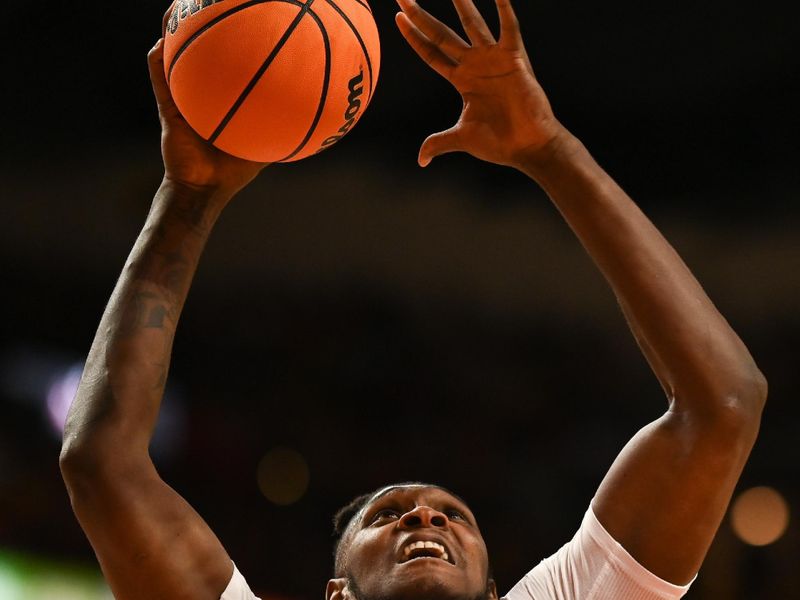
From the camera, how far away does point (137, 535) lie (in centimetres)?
252

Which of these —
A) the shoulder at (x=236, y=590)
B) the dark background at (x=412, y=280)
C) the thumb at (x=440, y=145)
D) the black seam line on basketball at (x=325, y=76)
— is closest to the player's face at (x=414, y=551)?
the shoulder at (x=236, y=590)

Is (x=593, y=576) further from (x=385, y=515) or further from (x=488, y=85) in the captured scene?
(x=488, y=85)

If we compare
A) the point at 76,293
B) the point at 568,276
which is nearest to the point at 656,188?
the point at 568,276

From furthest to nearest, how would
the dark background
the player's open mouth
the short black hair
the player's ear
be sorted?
the dark background → the short black hair → the player's ear → the player's open mouth

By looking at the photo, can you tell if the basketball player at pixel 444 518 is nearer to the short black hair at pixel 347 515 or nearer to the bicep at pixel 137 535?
the bicep at pixel 137 535

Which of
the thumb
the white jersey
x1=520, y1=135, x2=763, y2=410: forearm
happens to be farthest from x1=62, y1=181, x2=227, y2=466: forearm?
x1=520, y1=135, x2=763, y2=410: forearm

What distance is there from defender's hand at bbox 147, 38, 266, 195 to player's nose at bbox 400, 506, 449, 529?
1.09 meters

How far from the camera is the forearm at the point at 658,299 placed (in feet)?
8.38

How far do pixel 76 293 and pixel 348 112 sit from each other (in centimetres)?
616

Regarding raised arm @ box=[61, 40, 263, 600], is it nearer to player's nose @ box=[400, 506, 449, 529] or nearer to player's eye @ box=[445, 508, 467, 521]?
player's nose @ box=[400, 506, 449, 529]

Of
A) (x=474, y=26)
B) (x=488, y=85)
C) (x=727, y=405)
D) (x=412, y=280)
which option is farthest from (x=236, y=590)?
(x=412, y=280)

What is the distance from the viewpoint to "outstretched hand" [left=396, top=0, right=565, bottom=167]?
2.70m

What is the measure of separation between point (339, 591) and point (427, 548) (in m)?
0.32

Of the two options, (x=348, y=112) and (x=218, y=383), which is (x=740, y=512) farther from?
(x=348, y=112)
